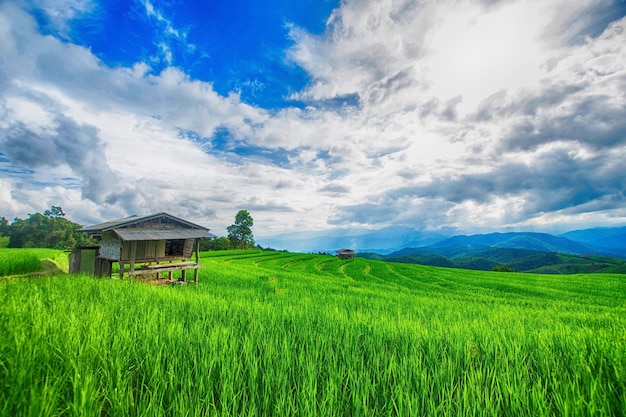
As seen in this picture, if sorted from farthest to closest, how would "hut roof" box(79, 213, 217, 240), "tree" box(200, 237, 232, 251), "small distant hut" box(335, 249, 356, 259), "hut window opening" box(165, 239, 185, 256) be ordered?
"tree" box(200, 237, 232, 251)
"small distant hut" box(335, 249, 356, 259)
"hut window opening" box(165, 239, 185, 256)
"hut roof" box(79, 213, 217, 240)

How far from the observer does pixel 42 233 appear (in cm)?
6625

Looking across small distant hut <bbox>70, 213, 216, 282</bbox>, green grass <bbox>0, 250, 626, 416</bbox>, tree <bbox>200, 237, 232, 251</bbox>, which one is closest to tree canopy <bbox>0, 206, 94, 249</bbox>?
tree <bbox>200, 237, 232, 251</bbox>

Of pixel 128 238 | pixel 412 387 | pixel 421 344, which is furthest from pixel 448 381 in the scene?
pixel 128 238

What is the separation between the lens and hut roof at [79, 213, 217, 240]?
45.3ft

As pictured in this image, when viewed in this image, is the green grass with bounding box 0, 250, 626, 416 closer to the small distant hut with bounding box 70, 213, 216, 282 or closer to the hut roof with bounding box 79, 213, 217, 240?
the hut roof with bounding box 79, 213, 217, 240

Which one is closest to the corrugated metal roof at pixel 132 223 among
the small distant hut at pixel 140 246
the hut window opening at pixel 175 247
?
the small distant hut at pixel 140 246

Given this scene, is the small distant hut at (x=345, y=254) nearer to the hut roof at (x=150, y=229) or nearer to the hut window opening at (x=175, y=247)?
the hut window opening at (x=175, y=247)

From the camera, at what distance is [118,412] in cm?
226

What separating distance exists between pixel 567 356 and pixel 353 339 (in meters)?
2.98

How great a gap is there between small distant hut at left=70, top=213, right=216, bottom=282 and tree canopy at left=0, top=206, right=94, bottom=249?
58972mm

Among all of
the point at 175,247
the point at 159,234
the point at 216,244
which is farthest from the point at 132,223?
the point at 216,244

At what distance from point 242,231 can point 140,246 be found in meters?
72.3

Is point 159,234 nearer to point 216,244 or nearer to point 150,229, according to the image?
point 150,229

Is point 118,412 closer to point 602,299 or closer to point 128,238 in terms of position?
point 128,238
